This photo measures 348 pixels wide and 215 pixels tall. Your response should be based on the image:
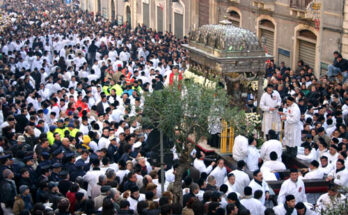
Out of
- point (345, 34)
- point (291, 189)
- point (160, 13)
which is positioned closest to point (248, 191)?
point (291, 189)

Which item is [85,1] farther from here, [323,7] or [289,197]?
[289,197]

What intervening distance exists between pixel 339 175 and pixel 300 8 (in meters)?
12.2

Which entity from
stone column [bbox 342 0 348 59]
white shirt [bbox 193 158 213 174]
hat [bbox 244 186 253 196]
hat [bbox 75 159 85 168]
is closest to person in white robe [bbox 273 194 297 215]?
hat [bbox 244 186 253 196]

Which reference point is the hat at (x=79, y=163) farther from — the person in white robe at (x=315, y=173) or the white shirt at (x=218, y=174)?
the person in white robe at (x=315, y=173)

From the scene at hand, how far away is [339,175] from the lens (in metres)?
10.7

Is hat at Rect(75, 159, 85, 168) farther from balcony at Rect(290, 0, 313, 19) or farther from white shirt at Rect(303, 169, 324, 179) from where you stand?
balcony at Rect(290, 0, 313, 19)

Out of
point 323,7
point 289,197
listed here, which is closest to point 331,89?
point 323,7

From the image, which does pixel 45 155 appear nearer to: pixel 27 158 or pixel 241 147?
pixel 27 158

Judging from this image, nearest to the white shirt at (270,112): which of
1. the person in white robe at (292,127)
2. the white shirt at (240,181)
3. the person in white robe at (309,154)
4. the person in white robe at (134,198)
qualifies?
the person in white robe at (292,127)

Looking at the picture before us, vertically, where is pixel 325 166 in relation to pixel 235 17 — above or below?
below

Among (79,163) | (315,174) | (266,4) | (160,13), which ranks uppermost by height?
(266,4)

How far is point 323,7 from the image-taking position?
20.0 meters

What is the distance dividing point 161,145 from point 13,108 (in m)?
7.43

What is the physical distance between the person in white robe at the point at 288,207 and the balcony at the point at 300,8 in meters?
12.7
